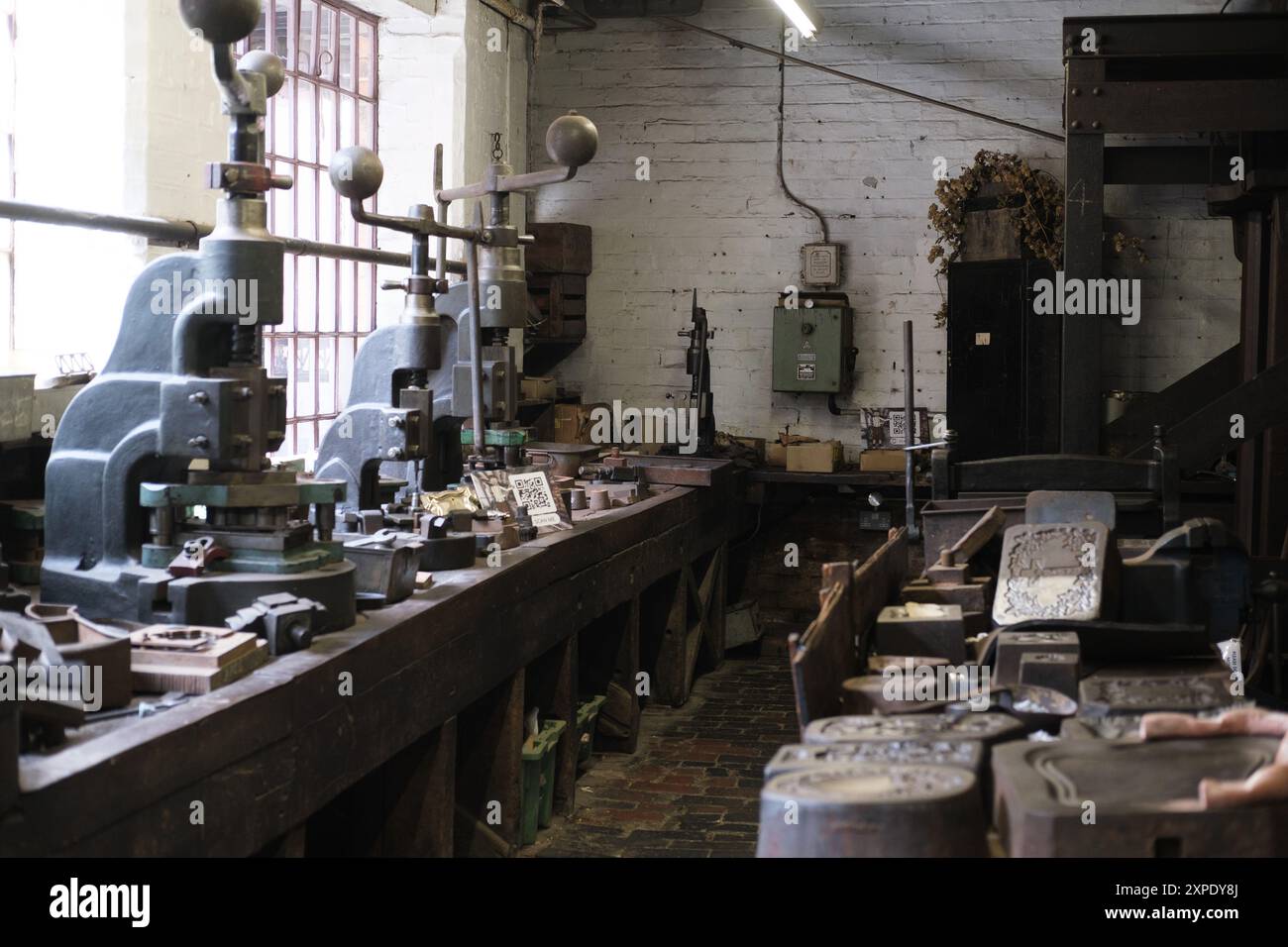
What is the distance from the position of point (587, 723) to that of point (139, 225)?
2.37 metres

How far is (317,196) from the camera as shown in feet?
20.0

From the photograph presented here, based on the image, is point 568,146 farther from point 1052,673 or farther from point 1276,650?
point 1276,650

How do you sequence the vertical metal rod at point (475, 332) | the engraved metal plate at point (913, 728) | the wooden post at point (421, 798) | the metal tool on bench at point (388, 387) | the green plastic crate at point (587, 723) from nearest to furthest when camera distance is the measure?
the engraved metal plate at point (913, 728)
the wooden post at point (421, 798)
the metal tool on bench at point (388, 387)
the vertical metal rod at point (475, 332)
the green plastic crate at point (587, 723)

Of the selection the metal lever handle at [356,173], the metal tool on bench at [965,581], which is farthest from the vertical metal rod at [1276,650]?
the metal lever handle at [356,173]

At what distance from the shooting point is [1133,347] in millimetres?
7605

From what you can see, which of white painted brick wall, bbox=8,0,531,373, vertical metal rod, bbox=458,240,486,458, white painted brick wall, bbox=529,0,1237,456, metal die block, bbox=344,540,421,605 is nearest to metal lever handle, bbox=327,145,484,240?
vertical metal rod, bbox=458,240,486,458

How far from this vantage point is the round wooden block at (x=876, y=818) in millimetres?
1894

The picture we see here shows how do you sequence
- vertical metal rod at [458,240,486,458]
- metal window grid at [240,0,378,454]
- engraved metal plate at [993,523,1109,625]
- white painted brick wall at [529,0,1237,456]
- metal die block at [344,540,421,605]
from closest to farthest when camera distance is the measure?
1. engraved metal plate at [993,523,1109,625]
2. metal die block at [344,540,421,605]
3. vertical metal rod at [458,240,486,458]
4. metal window grid at [240,0,378,454]
5. white painted brick wall at [529,0,1237,456]

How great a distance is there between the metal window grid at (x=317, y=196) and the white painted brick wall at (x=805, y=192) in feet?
6.16

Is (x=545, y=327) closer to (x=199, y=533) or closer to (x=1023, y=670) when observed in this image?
(x=199, y=533)

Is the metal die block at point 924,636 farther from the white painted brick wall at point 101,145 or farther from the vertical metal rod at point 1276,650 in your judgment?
the white painted brick wall at point 101,145

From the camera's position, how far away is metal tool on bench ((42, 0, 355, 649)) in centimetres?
298

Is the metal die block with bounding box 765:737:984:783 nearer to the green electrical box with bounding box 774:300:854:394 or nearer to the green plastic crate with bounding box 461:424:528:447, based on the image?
the green plastic crate with bounding box 461:424:528:447

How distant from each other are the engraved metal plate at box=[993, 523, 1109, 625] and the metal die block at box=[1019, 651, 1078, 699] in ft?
1.34
